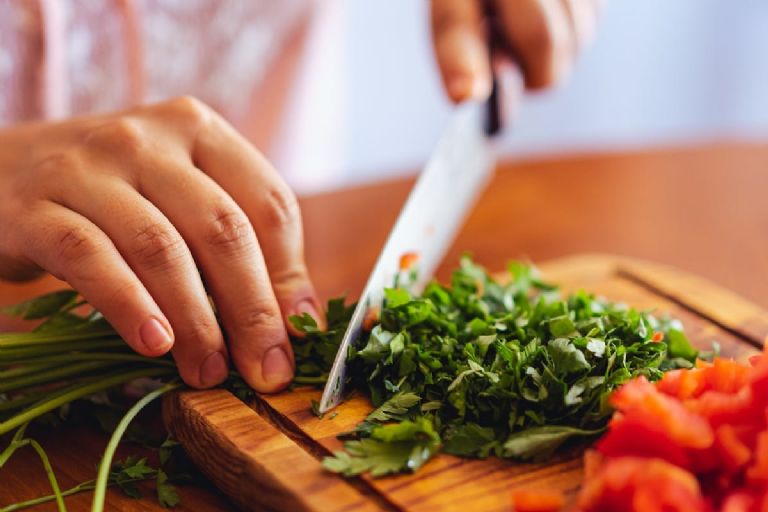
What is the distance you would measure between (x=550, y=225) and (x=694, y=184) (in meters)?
0.47

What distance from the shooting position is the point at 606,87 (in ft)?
16.5

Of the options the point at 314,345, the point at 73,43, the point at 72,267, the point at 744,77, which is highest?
the point at 73,43

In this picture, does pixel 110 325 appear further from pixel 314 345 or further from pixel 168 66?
pixel 168 66

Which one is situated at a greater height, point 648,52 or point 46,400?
point 46,400

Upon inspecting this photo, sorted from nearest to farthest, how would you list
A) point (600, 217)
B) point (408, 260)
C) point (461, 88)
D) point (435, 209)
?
1. point (408, 260)
2. point (435, 209)
3. point (461, 88)
4. point (600, 217)

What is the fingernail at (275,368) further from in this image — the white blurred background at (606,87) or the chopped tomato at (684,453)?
the white blurred background at (606,87)

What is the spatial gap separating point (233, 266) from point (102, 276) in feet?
0.59

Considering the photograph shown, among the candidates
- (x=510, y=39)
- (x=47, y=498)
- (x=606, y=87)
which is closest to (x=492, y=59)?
(x=510, y=39)

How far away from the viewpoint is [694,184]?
2.50 meters

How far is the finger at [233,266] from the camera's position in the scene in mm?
1346

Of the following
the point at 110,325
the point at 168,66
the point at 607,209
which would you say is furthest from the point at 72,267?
the point at 607,209

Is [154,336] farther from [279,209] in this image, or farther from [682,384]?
[682,384]

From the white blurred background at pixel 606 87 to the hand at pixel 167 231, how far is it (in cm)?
273

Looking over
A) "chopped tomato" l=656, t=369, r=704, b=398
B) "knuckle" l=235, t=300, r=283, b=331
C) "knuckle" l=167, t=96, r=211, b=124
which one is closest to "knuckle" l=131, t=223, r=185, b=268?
"knuckle" l=235, t=300, r=283, b=331
